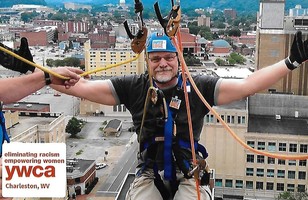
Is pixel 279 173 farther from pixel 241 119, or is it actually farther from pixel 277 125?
pixel 241 119

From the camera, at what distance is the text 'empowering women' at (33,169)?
1.35 m

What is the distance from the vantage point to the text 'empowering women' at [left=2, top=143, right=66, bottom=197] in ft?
4.43

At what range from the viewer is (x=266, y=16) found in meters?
15.2

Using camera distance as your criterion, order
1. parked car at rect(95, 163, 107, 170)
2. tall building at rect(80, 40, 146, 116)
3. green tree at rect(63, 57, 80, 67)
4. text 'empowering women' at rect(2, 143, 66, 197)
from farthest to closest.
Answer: green tree at rect(63, 57, 80, 67), tall building at rect(80, 40, 146, 116), parked car at rect(95, 163, 107, 170), text 'empowering women' at rect(2, 143, 66, 197)

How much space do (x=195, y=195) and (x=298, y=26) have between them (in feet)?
47.1

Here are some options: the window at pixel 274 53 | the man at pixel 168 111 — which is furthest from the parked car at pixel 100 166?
the man at pixel 168 111

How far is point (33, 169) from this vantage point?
1359 millimetres

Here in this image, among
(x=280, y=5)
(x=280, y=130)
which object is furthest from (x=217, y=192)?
(x=280, y=5)

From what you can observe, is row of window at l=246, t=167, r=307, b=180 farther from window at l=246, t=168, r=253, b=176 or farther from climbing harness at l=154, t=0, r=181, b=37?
climbing harness at l=154, t=0, r=181, b=37

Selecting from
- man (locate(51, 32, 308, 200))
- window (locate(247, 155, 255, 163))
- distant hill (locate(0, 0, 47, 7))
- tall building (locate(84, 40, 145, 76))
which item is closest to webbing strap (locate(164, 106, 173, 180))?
man (locate(51, 32, 308, 200))

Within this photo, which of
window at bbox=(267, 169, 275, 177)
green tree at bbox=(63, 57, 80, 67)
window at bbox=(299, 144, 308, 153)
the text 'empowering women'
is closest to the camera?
the text 'empowering women'

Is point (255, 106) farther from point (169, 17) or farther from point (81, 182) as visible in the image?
point (169, 17)

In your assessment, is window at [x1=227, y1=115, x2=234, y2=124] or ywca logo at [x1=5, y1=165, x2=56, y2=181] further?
window at [x1=227, y1=115, x2=234, y2=124]

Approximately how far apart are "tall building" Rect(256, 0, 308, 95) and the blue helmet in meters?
13.3
